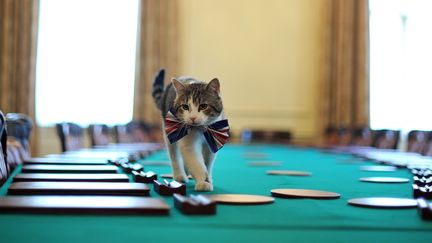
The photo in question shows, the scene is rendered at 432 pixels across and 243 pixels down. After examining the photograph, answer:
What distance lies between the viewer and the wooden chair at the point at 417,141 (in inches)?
202

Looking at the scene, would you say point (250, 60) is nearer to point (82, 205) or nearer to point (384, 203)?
point (384, 203)

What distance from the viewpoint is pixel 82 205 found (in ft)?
4.34

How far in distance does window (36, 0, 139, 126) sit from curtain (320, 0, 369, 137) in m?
3.13

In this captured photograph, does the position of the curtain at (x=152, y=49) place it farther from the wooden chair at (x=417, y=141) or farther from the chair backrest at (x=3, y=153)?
the chair backrest at (x=3, y=153)

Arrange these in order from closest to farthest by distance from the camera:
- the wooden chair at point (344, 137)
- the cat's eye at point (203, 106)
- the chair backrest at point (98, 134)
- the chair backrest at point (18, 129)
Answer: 1. the cat's eye at point (203, 106)
2. the chair backrest at point (18, 129)
3. the chair backrest at point (98, 134)
4. the wooden chair at point (344, 137)

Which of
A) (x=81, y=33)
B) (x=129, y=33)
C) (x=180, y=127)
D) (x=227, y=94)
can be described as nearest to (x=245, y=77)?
(x=227, y=94)

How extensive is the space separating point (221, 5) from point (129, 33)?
155 centimetres

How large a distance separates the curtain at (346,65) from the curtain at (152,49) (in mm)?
2456

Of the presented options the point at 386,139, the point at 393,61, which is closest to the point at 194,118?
the point at 386,139

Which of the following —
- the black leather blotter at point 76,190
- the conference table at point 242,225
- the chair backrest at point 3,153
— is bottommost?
the conference table at point 242,225

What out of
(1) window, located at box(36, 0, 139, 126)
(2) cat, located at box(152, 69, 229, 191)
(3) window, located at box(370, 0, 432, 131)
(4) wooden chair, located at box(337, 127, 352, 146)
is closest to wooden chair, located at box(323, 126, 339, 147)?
(4) wooden chair, located at box(337, 127, 352, 146)

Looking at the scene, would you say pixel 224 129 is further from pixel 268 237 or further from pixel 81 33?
pixel 81 33

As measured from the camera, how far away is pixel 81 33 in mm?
9273

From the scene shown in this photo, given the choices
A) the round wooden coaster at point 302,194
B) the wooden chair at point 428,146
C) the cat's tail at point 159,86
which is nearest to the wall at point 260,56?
the wooden chair at point 428,146
